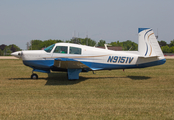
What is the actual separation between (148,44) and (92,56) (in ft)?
9.82

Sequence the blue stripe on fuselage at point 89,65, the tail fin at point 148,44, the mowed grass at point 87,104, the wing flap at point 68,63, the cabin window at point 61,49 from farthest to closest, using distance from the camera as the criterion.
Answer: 1. the tail fin at point 148,44
2. the blue stripe on fuselage at point 89,65
3. the cabin window at point 61,49
4. the wing flap at point 68,63
5. the mowed grass at point 87,104

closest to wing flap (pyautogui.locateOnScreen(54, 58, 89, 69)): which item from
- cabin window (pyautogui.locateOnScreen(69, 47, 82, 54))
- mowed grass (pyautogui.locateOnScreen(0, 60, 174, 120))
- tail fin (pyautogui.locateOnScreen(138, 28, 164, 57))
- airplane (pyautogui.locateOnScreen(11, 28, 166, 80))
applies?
airplane (pyautogui.locateOnScreen(11, 28, 166, 80))

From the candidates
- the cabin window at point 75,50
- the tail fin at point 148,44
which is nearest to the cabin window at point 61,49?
the cabin window at point 75,50

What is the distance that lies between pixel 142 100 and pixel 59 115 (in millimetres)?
2750

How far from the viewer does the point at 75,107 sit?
5.13 meters

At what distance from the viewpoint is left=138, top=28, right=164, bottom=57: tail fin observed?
962 centimetres

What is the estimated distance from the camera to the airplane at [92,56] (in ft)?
30.4

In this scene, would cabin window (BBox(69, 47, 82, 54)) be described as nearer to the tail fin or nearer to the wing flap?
the wing flap

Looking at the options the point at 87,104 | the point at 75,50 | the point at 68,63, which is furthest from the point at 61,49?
the point at 87,104

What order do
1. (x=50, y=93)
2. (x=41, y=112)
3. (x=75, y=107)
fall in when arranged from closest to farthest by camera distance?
(x=41, y=112)
(x=75, y=107)
(x=50, y=93)

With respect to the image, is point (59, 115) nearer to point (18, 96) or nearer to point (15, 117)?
point (15, 117)

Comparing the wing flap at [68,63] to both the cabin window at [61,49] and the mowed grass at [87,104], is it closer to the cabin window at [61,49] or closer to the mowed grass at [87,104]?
the cabin window at [61,49]

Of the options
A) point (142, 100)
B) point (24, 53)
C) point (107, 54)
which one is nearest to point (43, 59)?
point (24, 53)

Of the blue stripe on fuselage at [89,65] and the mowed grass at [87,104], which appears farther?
the blue stripe on fuselage at [89,65]
